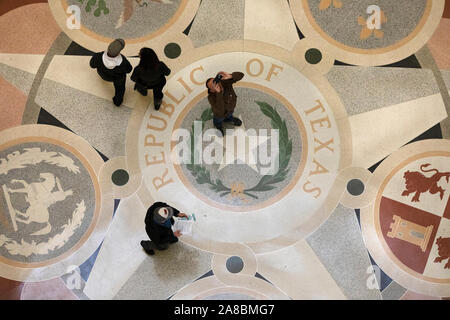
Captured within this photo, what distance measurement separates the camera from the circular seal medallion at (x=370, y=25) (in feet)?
26.6

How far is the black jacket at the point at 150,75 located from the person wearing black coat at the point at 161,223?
5.98 feet

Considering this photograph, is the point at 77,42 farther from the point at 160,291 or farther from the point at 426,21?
the point at 426,21

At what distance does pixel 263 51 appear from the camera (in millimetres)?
8102

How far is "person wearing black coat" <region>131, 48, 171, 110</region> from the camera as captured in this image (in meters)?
6.94

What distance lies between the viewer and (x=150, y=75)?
284 inches

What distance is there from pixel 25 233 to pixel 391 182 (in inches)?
214

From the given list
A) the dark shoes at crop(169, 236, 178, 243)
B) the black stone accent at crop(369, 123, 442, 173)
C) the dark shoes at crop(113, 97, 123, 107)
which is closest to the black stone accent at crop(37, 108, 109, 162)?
the dark shoes at crop(113, 97, 123, 107)

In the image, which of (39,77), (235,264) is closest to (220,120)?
(235,264)

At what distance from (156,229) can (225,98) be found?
2.04 m

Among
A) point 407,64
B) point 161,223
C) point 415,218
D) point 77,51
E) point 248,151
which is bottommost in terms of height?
point 161,223

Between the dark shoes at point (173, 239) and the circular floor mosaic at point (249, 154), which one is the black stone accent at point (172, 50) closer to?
the circular floor mosaic at point (249, 154)

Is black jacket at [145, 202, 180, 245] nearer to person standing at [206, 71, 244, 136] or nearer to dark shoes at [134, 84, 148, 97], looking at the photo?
person standing at [206, 71, 244, 136]

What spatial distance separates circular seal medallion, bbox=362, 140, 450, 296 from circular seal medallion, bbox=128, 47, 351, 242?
30.5 inches

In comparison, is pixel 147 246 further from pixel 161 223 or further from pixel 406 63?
pixel 406 63
